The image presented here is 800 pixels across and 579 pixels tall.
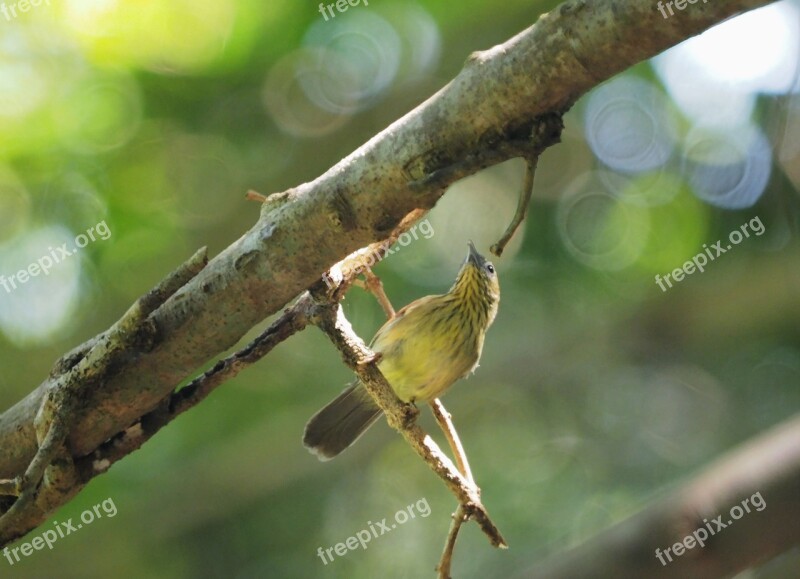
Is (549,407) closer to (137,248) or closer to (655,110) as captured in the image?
(655,110)

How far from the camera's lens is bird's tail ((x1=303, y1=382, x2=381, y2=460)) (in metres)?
4.50

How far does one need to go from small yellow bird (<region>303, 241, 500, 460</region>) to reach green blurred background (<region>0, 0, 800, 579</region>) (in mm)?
747

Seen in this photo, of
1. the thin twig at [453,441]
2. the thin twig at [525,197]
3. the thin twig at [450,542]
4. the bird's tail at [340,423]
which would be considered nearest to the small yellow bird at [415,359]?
the bird's tail at [340,423]

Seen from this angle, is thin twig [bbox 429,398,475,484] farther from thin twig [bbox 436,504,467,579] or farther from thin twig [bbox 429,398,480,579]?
thin twig [bbox 436,504,467,579]

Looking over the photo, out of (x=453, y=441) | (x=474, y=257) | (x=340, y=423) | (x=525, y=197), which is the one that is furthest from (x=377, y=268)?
(x=525, y=197)

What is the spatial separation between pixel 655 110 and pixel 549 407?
85.6 inches

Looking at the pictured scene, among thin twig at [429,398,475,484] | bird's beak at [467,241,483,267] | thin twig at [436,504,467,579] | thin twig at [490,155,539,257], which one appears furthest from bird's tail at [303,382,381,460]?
thin twig at [490,155,539,257]

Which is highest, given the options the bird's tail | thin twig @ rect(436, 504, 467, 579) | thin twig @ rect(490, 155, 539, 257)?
the bird's tail

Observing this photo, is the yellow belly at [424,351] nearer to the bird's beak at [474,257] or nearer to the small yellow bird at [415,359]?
the small yellow bird at [415,359]

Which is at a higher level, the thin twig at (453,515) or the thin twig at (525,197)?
the thin twig at (525,197)

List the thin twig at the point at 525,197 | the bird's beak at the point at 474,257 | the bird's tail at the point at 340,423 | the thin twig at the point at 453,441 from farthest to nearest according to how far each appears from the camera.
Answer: the bird's beak at the point at 474,257 < the bird's tail at the point at 340,423 < the thin twig at the point at 453,441 < the thin twig at the point at 525,197

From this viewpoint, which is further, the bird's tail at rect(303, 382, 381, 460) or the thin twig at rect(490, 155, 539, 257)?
the bird's tail at rect(303, 382, 381, 460)

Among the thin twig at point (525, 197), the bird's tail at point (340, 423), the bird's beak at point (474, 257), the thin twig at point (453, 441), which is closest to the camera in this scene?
the thin twig at point (525, 197)

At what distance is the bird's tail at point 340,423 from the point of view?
14.8 feet
